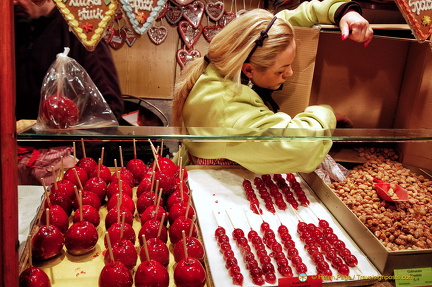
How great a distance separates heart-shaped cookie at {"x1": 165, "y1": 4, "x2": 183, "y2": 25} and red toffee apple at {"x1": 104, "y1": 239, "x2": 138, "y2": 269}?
10.3 ft

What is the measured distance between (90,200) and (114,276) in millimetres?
396

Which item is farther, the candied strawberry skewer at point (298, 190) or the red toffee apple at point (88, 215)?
the candied strawberry skewer at point (298, 190)

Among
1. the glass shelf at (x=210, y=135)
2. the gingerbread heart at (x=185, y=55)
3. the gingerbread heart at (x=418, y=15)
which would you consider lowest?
the gingerbread heart at (x=185, y=55)

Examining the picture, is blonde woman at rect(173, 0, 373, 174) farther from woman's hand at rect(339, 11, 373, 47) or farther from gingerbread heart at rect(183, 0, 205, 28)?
gingerbread heart at rect(183, 0, 205, 28)

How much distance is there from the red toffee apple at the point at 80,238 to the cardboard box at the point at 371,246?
0.87 metres

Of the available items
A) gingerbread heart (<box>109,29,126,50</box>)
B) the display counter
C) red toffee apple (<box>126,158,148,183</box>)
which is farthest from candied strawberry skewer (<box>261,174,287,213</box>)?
gingerbread heart (<box>109,29,126,50</box>)

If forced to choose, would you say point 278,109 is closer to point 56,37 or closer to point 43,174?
point 43,174

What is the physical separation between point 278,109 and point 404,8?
2.36 ft

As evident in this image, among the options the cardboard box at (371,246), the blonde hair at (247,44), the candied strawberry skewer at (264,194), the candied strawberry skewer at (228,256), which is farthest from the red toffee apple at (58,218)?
the cardboard box at (371,246)

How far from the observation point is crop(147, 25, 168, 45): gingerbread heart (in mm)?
3826

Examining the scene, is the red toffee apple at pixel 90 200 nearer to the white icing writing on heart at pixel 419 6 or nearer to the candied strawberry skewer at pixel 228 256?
the candied strawberry skewer at pixel 228 256

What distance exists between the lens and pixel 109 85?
232 cm

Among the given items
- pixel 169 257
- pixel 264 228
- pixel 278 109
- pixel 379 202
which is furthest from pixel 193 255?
pixel 278 109

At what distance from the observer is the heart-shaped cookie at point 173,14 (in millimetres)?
3781
